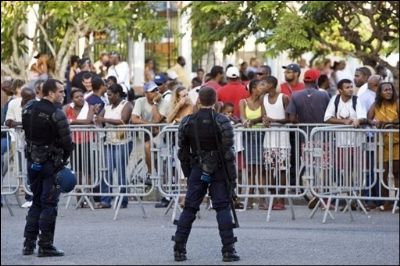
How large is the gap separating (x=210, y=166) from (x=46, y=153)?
1.67 metres

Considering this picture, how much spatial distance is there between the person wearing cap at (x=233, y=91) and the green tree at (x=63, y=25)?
784cm

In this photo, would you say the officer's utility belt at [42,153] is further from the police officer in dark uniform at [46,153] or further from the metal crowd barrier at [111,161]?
the metal crowd barrier at [111,161]

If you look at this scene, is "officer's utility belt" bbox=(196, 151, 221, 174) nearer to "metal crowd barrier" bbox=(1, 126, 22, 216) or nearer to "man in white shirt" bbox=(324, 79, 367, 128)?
"man in white shirt" bbox=(324, 79, 367, 128)

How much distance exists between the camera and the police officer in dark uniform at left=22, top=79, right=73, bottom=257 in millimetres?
13039

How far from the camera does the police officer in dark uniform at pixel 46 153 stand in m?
13.0

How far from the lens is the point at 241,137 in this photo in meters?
16.7

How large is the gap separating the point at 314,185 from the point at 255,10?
550 centimetres

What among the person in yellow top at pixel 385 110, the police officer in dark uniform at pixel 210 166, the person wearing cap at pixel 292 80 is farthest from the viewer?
the person wearing cap at pixel 292 80

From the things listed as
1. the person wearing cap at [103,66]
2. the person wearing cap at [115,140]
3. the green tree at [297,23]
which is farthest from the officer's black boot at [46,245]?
the person wearing cap at [103,66]

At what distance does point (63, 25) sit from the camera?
27984 mm

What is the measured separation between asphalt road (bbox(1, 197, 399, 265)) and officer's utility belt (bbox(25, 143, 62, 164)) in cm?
100

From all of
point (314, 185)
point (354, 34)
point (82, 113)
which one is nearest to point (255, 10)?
point (354, 34)

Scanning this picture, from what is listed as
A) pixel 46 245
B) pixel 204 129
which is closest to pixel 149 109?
pixel 46 245

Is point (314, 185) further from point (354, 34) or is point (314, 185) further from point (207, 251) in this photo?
point (354, 34)
